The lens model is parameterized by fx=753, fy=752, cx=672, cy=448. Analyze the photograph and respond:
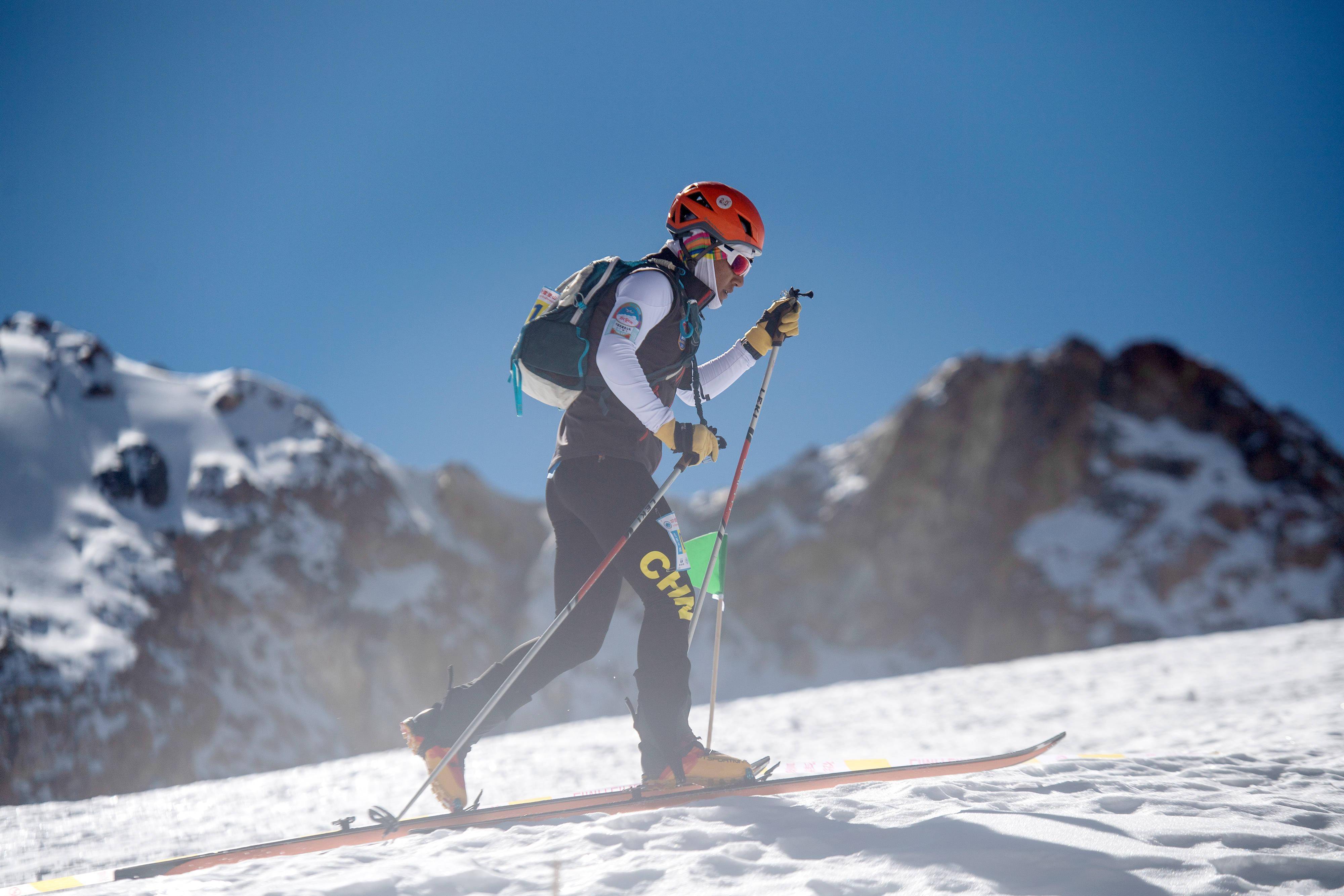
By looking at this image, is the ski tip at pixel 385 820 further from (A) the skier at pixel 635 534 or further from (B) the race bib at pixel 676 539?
(B) the race bib at pixel 676 539

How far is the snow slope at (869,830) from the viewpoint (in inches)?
93.1

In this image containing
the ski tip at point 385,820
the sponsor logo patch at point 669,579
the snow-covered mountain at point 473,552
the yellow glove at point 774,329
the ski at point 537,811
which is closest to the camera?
the ski at point 537,811

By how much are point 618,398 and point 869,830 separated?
79.8 inches

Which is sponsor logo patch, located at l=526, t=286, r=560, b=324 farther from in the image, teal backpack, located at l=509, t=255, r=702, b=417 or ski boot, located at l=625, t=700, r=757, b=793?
ski boot, located at l=625, t=700, r=757, b=793

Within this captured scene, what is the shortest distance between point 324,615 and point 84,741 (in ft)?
35.4

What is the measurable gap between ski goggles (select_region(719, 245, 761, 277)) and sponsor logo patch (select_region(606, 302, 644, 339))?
0.71 meters

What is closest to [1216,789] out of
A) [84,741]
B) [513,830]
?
[513,830]

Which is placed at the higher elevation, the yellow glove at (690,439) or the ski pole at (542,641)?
the yellow glove at (690,439)

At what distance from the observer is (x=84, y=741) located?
874 inches

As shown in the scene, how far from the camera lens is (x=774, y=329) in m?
4.12

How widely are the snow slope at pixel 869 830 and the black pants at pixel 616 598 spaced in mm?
537

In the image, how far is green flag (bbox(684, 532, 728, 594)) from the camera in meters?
4.14

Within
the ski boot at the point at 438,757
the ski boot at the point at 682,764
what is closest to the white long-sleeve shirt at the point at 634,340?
the ski boot at the point at 682,764

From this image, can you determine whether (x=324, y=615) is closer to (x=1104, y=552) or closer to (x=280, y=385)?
(x=280, y=385)
